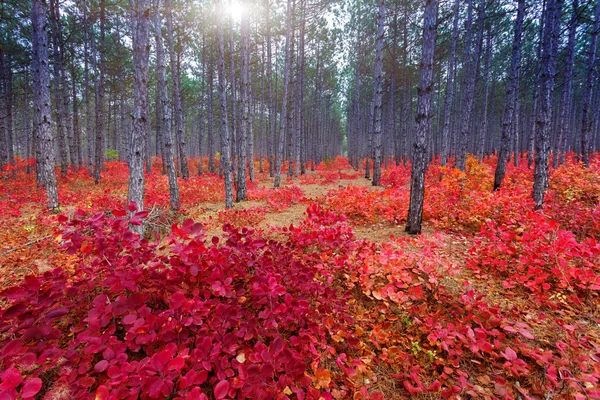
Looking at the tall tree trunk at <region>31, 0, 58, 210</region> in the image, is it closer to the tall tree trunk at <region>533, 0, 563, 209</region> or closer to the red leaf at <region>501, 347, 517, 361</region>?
the red leaf at <region>501, 347, 517, 361</region>

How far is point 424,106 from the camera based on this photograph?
16.8 ft

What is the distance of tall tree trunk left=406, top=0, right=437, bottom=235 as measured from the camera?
5012mm

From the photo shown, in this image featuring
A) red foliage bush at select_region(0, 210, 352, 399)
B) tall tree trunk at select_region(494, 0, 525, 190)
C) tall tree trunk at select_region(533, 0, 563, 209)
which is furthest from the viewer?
tall tree trunk at select_region(494, 0, 525, 190)

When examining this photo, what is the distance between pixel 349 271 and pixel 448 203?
4350mm

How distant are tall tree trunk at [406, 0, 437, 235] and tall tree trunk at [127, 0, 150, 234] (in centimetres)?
534

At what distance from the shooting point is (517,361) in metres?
2.30

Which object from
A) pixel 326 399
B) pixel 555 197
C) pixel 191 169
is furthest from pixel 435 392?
pixel 191 169

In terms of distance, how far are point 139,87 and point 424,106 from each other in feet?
18.3

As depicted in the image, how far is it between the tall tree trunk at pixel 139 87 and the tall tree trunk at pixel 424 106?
534 cm

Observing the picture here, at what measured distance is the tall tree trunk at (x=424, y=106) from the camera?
501 centimetres

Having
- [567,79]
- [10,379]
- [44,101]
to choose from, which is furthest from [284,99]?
[10,379]

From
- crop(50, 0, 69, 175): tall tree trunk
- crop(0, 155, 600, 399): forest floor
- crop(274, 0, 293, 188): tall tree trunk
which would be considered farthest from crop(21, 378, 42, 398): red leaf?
crop(50, 0, 69, 175): tall tree trunk

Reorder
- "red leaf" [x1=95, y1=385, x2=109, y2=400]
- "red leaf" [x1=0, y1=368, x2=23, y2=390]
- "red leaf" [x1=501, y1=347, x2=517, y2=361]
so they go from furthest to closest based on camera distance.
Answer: "red leaf" [x1=501, y1=347, x2=517, y2=361]
"red leaf" [x1=95, y1=385, x2=109, y2=400]
"red leaf" [x1=0, y1=368, x2=23, y2=390]

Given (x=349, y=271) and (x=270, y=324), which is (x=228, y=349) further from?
(x=349, y=271)
